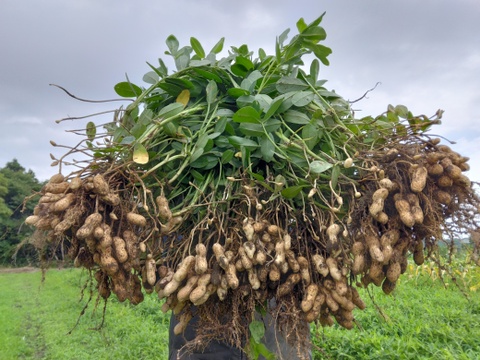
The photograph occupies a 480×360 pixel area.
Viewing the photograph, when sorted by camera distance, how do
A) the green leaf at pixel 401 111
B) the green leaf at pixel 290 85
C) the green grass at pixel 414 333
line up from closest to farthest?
the green leaf at pixel 290 85, the green leaf at pixel 401 111, the green grass at pixel 414 333

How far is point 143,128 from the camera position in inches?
42.6

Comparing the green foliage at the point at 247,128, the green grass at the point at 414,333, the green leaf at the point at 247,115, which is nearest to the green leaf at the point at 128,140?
the green foliage at the point at 247,128

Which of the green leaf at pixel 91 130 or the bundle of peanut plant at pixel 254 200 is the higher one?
the green leaf at pixel 91 130

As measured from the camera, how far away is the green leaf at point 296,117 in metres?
1.14

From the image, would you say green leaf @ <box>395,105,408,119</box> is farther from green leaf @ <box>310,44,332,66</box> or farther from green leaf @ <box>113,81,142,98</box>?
green leaf @ <box>113,81,142,98</box>

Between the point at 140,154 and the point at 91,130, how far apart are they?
31 centimetres

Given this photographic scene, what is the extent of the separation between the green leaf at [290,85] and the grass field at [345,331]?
1.88 ft

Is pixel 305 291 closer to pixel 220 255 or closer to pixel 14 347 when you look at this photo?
pixel 220 255

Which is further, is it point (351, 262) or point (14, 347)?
point (14, 347)

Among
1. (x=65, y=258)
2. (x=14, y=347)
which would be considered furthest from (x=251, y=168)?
(x=14, y=347)

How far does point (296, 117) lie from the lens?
1.16 metres

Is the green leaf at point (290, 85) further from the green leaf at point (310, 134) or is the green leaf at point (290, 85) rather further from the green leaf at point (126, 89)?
the green leaf at point (126, 89)

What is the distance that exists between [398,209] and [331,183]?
15cm

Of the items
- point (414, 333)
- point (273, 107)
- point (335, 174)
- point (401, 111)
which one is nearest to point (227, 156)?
point (273, 107)
